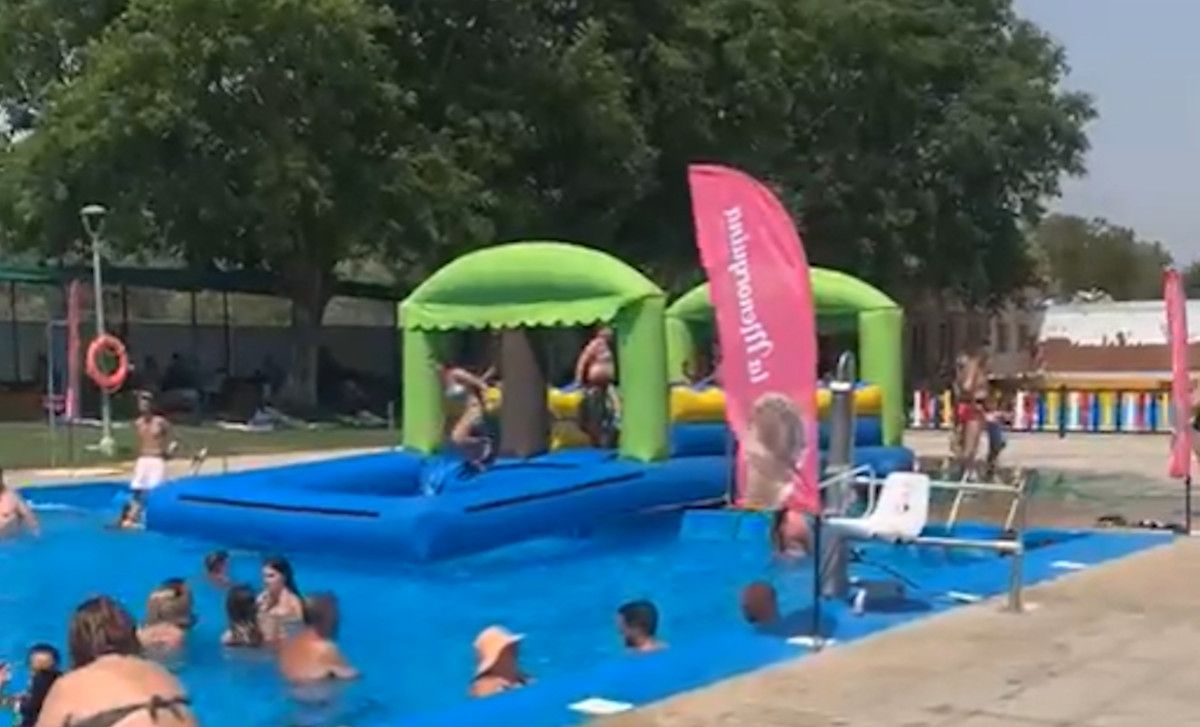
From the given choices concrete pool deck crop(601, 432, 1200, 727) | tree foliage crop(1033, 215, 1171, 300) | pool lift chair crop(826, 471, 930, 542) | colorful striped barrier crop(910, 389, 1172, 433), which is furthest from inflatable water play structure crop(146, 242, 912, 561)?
tree foliage crop(1033, 215, 1171, 300)

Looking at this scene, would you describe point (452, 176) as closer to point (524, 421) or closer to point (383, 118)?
point (383, 118)

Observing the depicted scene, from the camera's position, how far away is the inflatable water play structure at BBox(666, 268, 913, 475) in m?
19.6

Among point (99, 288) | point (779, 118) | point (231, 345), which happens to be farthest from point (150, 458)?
point (779, 118)

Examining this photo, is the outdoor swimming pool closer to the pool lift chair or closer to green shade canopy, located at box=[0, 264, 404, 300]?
the pool lift chair

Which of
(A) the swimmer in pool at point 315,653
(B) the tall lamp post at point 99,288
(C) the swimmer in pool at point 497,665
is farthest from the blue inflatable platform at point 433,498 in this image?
(B) the tall lamp post at point 99,288

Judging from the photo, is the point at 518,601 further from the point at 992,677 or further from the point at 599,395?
the point at 599,395

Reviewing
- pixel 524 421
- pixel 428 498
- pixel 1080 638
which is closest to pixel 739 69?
pixel 524 421

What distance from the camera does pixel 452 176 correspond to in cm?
3472

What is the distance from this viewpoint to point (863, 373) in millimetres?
21359

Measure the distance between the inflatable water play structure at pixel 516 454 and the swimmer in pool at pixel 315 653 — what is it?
12.8 feet

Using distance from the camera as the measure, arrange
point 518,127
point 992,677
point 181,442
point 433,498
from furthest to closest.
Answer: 1. point 518,127
2. point 181,442
3. point 433,498
4. point 992,677

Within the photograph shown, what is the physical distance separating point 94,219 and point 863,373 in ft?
56.2

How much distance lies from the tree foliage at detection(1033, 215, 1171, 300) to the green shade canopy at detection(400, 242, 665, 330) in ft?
309

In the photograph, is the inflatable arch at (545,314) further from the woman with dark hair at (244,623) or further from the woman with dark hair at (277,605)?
the woman with dark hair at (244,623)
